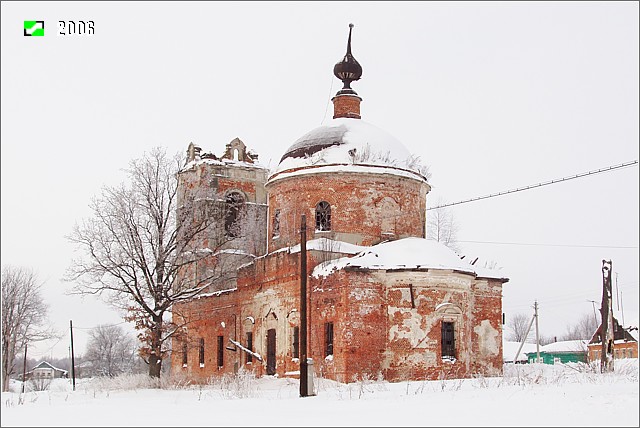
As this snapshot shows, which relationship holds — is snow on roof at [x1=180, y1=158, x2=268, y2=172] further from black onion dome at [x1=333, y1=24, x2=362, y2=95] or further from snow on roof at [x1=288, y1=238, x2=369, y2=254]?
snow on roof at [x1=288, y1=238, x2=369, y2=254]

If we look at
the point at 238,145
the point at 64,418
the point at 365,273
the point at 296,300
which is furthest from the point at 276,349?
the point at 64,418

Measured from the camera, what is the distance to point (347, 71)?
32.9 metres

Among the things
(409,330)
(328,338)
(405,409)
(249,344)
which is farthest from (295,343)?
(405,409)

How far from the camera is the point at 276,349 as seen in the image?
29.0 m

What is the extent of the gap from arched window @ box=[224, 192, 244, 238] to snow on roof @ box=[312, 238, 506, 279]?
8.57 meters

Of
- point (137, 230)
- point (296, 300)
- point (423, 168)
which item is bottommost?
point (296, 300)

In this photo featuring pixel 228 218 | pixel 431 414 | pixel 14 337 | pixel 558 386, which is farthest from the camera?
pixel 14 337

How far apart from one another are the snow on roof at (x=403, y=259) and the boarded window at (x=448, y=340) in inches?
72.9

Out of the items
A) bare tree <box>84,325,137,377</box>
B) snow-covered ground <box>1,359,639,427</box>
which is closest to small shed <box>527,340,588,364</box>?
bare tree <box>84,325,137,377</box>

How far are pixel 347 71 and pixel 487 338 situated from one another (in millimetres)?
12126

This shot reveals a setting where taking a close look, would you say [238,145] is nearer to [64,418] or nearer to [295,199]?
[295,199]

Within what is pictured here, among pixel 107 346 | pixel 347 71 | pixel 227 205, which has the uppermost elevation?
pixel 347 71

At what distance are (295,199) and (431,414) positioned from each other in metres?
17.5

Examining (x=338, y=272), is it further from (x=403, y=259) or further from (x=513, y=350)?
(x=513, y=350)
